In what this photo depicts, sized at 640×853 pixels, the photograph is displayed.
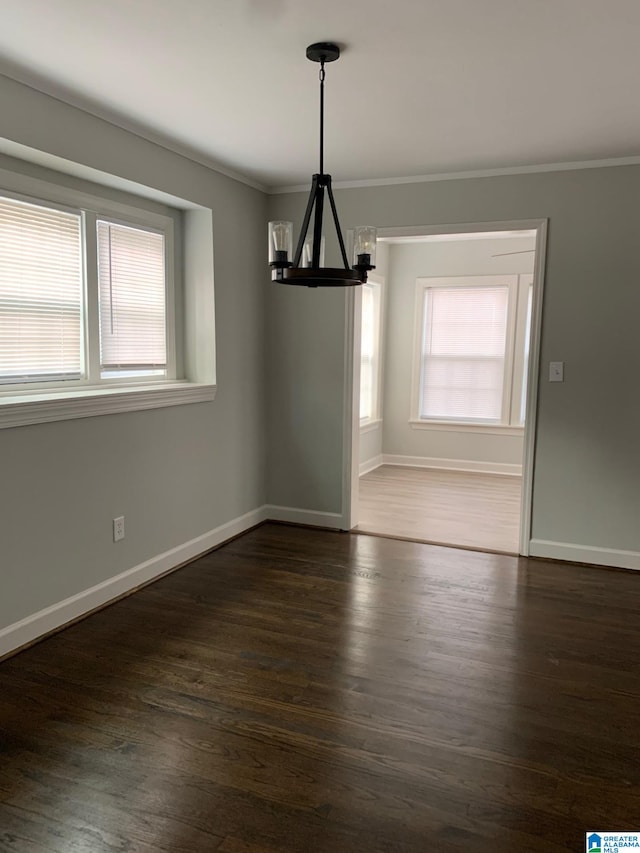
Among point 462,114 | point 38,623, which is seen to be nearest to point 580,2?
point 462,114

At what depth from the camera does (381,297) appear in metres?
7.19

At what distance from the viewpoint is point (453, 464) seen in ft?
23.8

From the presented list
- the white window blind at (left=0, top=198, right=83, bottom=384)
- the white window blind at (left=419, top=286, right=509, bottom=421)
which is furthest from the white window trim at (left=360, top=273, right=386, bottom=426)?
the white window blind at (left=0, top=198, right=83, bottom=384)

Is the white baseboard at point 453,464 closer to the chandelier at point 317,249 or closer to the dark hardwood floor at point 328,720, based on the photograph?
the dark hardwood floor at point 328,720

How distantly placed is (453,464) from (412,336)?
1559mm

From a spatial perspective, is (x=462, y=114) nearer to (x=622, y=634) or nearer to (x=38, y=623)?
(x=622, y=634)

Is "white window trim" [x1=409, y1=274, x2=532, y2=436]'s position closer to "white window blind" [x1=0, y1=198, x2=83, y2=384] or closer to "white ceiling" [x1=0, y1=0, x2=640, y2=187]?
"white ceiling" [x1=0, y1=0, x2=640, y2=187]

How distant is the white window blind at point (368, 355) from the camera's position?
6.95 m

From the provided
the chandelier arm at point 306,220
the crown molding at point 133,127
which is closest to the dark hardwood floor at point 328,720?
the chandelier arm at point 306,220

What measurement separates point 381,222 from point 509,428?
3.37 metres

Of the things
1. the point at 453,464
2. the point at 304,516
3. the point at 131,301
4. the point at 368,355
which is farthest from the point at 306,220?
the point at 453,464

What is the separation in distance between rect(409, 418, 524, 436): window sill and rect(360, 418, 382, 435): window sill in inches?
15.7

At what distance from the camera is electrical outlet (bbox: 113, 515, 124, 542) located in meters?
3.44

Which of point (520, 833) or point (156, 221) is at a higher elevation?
point (156, 221)
